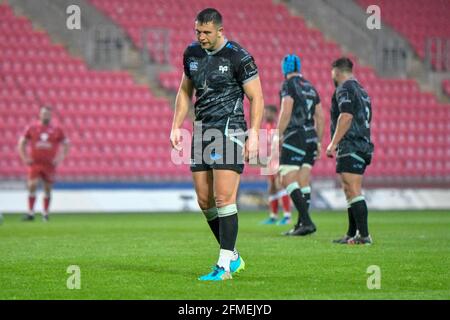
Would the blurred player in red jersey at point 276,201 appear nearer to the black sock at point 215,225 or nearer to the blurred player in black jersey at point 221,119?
the black sock at point 215,225

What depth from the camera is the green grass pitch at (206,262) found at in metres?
7.13

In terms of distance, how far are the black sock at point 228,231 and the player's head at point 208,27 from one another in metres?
1.46

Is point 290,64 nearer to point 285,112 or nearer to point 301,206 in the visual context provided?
point 285,112

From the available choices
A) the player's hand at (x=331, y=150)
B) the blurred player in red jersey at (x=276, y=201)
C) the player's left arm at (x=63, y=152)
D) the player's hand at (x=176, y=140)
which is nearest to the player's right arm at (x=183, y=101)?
the player's hand at (x=176, y=140)

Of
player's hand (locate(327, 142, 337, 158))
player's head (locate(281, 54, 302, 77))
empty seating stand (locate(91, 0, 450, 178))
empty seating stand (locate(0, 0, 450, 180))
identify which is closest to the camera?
player's hand (locate(327, 142, 337, 158))

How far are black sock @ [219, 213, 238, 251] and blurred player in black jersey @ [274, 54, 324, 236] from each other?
17.4 ft

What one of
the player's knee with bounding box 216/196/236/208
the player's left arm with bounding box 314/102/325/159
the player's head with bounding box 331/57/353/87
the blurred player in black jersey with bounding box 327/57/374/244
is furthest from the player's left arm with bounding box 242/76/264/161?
the player's left arm with bounding box 314/102/325/159

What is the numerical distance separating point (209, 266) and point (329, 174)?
16137 millimetres

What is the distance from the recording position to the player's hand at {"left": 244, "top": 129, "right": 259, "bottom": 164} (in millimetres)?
7805

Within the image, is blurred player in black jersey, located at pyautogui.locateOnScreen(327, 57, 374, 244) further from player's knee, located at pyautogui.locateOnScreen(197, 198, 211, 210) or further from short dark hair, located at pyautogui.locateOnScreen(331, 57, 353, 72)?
player's knee, located at pyautogui.locateOnScreen(197, 198, 211, 210)

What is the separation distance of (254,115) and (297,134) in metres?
5.65

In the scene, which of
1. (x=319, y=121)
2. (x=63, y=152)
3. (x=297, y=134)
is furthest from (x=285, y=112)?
(x=63, y=152)

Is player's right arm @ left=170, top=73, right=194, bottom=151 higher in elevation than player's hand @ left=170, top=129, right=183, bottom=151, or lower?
higher

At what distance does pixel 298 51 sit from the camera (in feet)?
91.8
